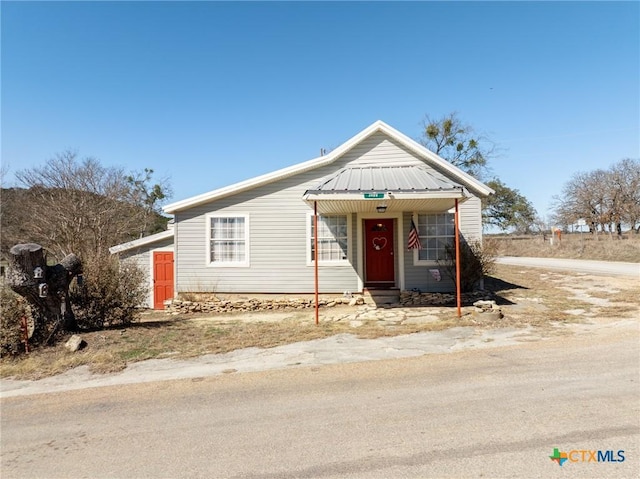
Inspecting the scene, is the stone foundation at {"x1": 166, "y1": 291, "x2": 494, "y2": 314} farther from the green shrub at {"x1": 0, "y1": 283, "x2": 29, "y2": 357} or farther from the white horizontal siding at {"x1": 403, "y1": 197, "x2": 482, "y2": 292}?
the green shrub at {"x1": 0, "y1": 283, "x2": 29, "y2": 357}

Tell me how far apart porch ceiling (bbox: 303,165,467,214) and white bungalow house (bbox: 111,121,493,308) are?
0.95ft

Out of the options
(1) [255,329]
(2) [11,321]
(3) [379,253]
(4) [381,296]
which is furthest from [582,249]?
(2) [11,321]

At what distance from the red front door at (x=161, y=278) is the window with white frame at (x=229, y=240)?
250 cm

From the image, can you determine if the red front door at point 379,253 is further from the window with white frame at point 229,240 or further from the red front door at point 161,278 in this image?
the red front door at point 161,278

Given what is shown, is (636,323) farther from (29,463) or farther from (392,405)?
(29,463)

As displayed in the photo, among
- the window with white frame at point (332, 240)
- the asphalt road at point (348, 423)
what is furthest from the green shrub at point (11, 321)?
the window with white frame at point (332, 240)

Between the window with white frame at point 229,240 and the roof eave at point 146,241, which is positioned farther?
the roof eave at point 146,241

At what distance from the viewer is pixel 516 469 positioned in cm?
271

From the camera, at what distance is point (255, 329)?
8.12 meters

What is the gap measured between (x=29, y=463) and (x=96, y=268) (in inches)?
204

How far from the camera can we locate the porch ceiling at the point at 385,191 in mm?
8242

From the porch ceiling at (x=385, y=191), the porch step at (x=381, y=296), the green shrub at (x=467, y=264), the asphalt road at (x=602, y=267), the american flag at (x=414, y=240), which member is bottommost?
the porch step at (x=381, y=296)

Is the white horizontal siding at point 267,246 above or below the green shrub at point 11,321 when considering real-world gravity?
above

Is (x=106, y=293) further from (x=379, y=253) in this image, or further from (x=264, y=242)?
(x=379, y=253)
